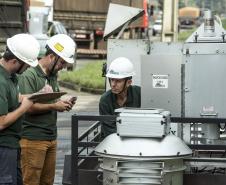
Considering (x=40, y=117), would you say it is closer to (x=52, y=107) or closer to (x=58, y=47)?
(x=52, y=107)

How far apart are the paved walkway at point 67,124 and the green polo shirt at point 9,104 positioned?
3684 mm

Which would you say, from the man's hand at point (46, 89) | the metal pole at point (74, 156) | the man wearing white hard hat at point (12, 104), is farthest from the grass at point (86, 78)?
the man wearing white hard hat at point (12, 104)

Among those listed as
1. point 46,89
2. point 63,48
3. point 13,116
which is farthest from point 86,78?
point 13,116

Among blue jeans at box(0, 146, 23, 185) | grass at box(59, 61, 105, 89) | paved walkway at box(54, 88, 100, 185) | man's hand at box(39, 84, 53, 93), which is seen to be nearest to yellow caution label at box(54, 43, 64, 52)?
man's hand at box(39, 84, 53, 93)

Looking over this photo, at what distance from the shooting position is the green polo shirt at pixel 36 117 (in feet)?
25.7

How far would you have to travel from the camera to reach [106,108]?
310 inches

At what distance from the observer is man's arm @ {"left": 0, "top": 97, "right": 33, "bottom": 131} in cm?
657

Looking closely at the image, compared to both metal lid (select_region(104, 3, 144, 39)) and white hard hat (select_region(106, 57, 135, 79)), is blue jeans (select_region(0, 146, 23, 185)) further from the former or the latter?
metal lid (select_region(104, 3, 144, 39))

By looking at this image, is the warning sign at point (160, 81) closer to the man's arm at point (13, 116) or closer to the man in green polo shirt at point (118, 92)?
the man in green polo shirt at point (118, 92)

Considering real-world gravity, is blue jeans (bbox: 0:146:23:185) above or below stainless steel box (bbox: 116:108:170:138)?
below

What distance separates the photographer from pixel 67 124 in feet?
56.5

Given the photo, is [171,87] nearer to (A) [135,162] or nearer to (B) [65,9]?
(A) [135,162]

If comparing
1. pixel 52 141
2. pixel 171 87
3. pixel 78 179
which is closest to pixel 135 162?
pixel 78 179

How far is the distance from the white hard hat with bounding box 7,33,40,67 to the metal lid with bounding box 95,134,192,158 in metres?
0.89
